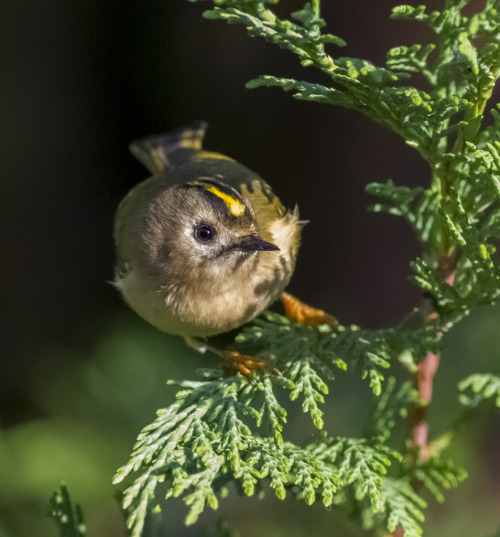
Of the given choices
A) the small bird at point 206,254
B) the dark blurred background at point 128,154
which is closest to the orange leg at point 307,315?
the small bird at point 206,254

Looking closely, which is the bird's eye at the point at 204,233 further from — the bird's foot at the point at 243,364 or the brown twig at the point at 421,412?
the brown twig at the point at 421,412

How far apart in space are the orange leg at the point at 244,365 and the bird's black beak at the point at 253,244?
11.6 inches

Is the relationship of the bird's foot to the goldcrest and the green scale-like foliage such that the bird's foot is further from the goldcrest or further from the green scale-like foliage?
the goldcrest

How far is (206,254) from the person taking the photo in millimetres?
1765

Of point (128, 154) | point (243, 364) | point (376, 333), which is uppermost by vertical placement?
point (376, 333)

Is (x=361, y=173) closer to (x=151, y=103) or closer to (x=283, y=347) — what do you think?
(x=151, y=103)

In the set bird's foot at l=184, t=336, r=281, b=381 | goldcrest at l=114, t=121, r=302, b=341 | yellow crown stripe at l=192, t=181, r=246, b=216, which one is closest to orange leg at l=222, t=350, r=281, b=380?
bird's foot at l=184, t=336, r=281, b=381

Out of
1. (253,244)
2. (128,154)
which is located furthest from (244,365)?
(128,154)

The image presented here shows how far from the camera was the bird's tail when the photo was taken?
2.71m

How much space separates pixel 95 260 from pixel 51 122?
2.12 ft

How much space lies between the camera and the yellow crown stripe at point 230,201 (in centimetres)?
176

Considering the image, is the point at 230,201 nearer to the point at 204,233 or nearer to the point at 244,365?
the point at 204,233

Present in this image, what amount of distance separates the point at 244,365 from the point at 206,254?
1.44ft

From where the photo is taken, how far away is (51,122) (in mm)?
3045
